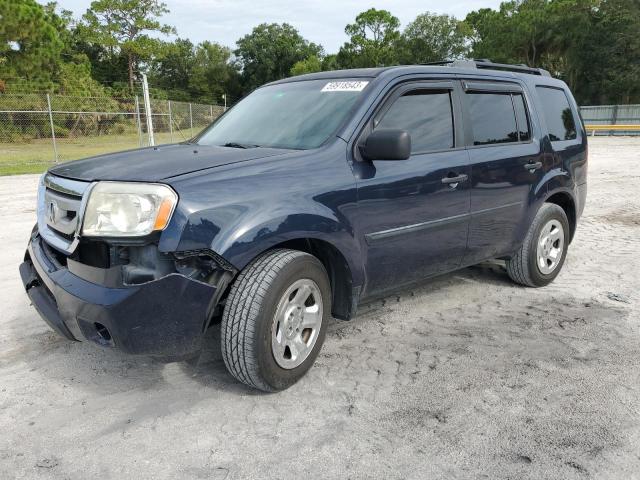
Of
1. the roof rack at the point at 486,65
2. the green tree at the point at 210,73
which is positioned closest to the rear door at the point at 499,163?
the roof rack at the point at 486,65

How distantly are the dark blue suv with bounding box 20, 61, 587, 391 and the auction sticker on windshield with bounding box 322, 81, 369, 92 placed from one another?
0.05 ft

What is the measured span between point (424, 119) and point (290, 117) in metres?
0.94

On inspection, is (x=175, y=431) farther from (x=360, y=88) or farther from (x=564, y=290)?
(x=564, y=290)

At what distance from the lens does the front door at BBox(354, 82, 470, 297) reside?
3479 mm

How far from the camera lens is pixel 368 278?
3523mm

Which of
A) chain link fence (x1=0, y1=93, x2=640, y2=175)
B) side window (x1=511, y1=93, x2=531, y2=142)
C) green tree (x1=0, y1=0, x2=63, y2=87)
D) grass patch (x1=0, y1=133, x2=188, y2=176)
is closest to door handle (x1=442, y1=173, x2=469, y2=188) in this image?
side window (x1=511, y1=93, x2=531, y2=142)

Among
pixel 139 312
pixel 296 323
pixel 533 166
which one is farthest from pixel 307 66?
pixel 139 312

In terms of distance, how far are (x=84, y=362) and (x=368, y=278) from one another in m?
1.86

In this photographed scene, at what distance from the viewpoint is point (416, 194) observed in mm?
3691

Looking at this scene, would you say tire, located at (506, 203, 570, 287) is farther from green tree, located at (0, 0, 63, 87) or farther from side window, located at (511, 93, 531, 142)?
green tree, located at (0, 0, 63, 87)

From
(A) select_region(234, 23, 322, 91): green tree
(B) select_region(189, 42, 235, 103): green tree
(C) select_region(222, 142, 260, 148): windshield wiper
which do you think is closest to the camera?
(C) select_region(222, 142, 260, 148): windshield wiper

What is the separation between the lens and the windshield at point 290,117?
140 inches

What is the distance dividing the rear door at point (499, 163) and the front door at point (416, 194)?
0.15 meters

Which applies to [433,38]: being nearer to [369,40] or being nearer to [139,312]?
[369,40]
